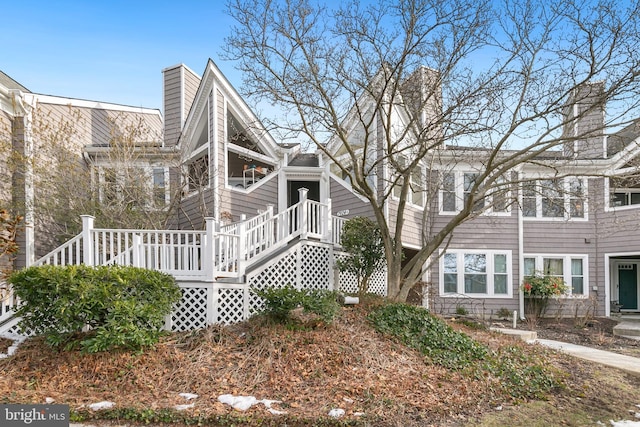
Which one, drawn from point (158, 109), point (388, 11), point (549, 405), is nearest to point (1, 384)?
point (549, 405)

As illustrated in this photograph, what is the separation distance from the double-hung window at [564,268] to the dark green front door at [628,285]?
3858mm

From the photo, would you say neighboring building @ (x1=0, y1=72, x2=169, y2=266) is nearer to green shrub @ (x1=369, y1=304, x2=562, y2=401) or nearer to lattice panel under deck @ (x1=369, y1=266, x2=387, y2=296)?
lattice panel under deck @ (x1=369, y1=266, x2=387, y2=296)

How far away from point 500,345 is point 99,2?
1021 cm

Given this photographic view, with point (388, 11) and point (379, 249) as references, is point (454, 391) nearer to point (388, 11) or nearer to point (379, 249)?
point (379, 249)

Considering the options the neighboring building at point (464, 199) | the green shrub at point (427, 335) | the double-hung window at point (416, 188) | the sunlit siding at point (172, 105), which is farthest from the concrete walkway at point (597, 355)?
the sunlit siding at point (172, 105)

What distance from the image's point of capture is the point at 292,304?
21.4 feet

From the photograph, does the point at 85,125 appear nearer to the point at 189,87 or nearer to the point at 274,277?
the point at 189,87

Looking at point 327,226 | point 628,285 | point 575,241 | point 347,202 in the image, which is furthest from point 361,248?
point 628,285

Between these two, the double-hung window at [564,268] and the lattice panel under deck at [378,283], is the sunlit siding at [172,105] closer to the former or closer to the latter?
the lattice panel under deck at [378,283]

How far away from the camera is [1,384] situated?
16.8ft

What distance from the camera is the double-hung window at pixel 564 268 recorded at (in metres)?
13.6
